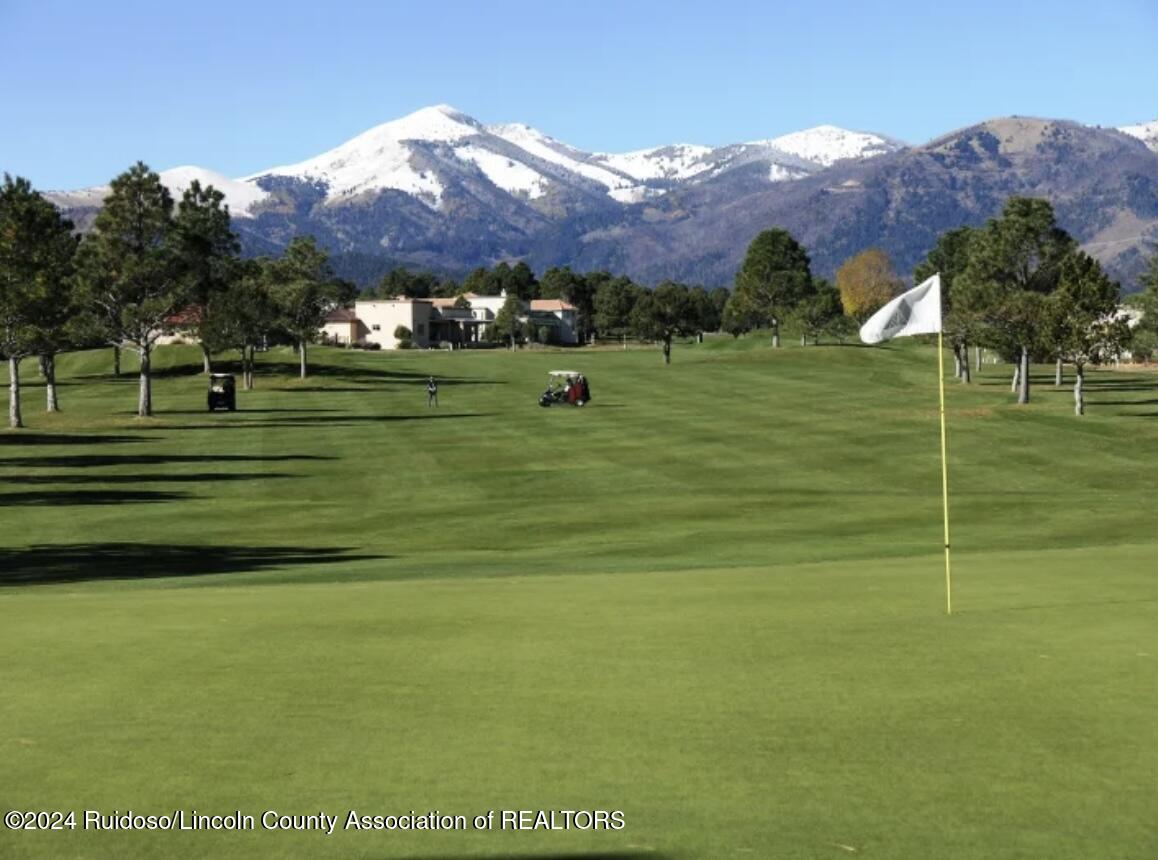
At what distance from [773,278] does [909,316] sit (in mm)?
176834

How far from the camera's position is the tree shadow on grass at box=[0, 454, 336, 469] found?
6116 centimetres

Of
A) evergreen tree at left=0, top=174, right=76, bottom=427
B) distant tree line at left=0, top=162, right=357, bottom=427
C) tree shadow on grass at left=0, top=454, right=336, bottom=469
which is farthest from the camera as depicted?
distant tree line at left=0, top=162, right=357, bottom=427

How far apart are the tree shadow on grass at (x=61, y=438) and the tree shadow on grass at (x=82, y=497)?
21.0 metres

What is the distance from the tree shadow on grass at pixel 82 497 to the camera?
47.6 m

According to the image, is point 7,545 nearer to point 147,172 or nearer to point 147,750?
point 147,750

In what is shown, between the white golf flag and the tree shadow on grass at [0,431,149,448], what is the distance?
196ft

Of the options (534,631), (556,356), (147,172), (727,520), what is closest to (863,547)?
(727,520)

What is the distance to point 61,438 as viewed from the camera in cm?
7388

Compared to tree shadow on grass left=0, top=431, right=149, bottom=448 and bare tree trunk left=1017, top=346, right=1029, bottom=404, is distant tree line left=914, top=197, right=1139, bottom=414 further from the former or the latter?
tree shadow on grass left=0, top=431, right=149, bottom=448

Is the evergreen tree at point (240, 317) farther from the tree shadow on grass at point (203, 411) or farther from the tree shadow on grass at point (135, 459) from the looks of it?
the tree shadow on grass at point (135, 459)

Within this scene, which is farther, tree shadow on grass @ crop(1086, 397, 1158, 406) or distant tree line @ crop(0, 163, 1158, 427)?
tree shadow on grass @ crop(1086, 397, 1158, 406)

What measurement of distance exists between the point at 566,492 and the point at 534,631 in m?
34.5

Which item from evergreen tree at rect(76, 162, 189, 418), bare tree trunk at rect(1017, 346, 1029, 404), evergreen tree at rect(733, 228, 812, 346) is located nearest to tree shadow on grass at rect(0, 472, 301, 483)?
evergreen tree at rect(76, 162, 189, 418)

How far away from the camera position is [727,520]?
40.8 m
